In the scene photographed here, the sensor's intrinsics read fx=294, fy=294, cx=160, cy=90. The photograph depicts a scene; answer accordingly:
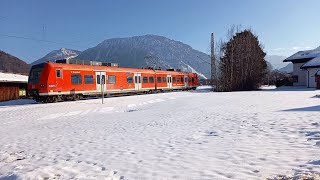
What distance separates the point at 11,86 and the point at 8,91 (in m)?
0.80

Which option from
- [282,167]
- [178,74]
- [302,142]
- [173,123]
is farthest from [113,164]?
[178,74]

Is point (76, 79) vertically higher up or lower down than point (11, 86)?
higher up

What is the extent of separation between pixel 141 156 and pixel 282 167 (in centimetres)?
288

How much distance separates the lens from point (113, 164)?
591cm

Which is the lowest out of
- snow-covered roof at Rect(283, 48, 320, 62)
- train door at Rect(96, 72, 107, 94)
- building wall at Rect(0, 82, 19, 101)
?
building wall at Rect(0, 82, 19, 101)

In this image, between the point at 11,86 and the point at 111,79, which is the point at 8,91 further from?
the point at 111,79

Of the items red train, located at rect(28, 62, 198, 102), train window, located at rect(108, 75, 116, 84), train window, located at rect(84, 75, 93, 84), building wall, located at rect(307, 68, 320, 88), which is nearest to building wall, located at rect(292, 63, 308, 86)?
building wall, located at rect(307, 68, 320, 88)

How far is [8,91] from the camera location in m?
30.4

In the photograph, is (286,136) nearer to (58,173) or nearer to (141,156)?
(141,156)

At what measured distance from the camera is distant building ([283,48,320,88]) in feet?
129

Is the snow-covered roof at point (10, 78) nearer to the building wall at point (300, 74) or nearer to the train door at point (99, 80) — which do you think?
the train door at point (99, 80)

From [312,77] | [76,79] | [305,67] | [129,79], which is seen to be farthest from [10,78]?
[312,77]

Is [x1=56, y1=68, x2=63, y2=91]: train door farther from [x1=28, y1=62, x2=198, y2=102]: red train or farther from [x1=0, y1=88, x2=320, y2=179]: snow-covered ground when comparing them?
[x1=0, y1=88, x2=320, y2=179]: snow-covered ground

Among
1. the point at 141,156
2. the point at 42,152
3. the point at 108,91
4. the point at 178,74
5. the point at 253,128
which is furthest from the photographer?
the point at 178,74
